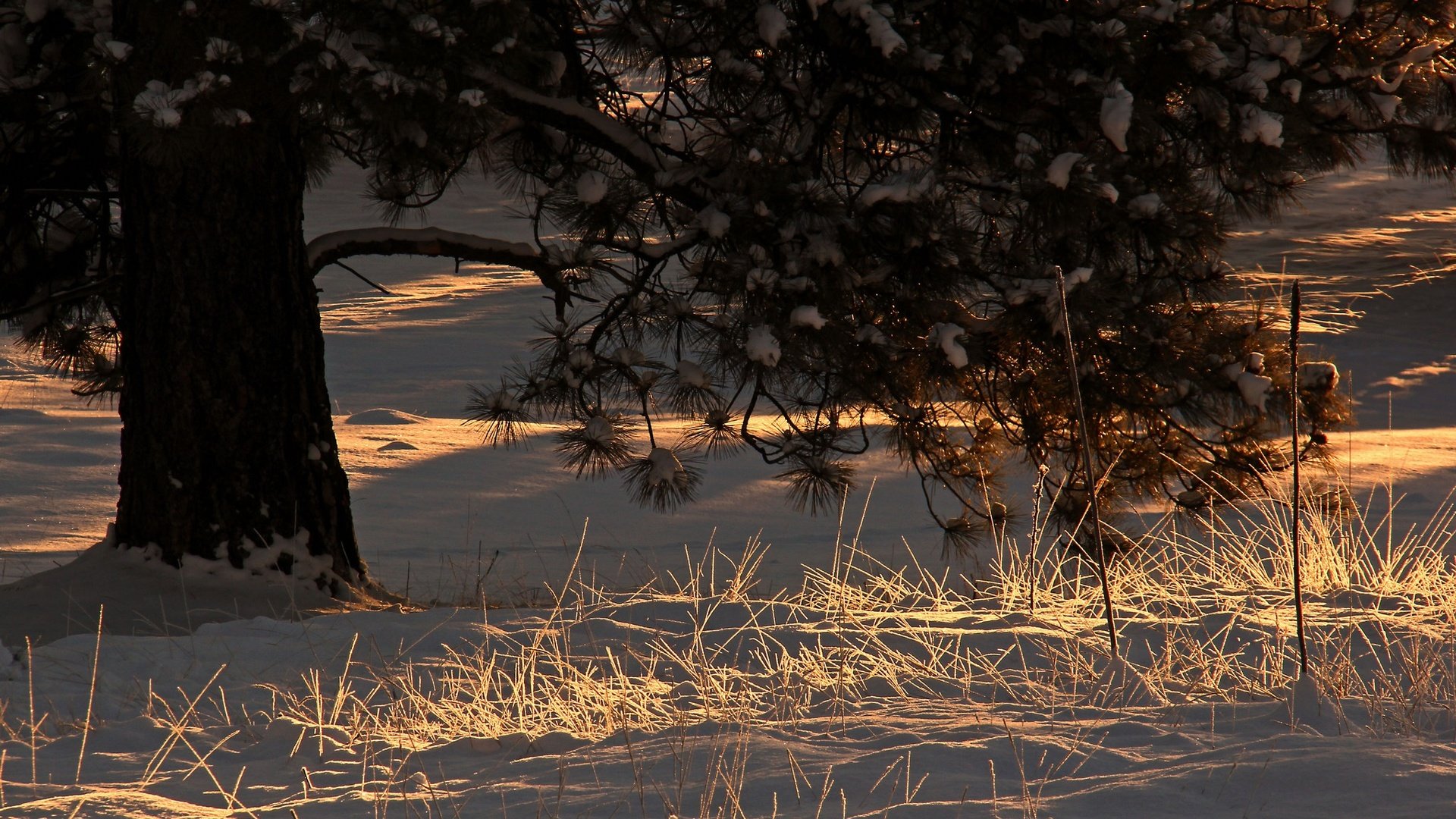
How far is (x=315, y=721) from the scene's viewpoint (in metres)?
2.76

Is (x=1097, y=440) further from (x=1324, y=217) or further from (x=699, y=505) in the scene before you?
(x=1324, y=217)

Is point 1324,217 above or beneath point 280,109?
above

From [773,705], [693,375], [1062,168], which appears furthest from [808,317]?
[773,705]

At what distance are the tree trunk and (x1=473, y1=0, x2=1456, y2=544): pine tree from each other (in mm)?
738

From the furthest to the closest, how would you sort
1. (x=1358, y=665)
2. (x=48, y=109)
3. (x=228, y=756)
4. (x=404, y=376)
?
1. (x=404, y=376)
2. (x=48, y=109)
3. (x=1358, y=665)
4. (x=228, y=756)

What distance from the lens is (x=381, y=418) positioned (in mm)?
11727

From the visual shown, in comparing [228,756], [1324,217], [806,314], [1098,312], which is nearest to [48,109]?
[806,314]

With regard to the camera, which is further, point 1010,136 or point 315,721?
point 1010,136

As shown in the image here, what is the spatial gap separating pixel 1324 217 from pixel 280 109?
22.1m

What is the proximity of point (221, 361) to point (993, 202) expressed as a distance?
107 inches

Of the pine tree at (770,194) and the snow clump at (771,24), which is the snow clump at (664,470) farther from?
the snow clump at (771,24)

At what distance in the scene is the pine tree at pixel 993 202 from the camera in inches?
156

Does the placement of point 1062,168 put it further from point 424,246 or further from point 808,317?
point 424,246

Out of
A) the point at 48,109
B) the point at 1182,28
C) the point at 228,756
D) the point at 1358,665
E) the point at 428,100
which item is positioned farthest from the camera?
the point at 48,109
